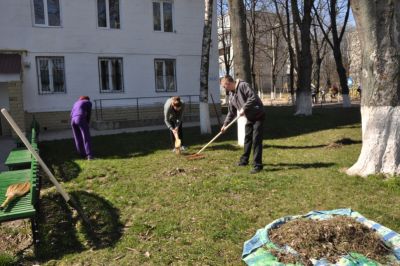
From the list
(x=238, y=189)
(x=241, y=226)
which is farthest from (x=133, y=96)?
(x=241, y=226)

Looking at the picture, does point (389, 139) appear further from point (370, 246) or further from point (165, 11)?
point (165, 11)

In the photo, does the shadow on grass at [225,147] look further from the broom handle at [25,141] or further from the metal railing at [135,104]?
the metal railing at [135,104]

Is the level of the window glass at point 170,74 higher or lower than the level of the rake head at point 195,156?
higher

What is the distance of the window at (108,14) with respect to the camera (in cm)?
1800

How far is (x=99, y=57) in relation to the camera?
18.0m

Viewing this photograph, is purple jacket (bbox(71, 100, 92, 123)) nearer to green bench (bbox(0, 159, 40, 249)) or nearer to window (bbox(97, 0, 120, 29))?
green bench (bbox(0, 159, 40, 249))

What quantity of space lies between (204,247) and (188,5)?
673 inches

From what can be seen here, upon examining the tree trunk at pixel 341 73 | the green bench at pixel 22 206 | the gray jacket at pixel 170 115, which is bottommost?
the green bench at pixel 22 206

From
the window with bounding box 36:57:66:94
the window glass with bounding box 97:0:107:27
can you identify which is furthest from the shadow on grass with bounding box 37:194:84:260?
the window glass with bounding box 97:0:107:27

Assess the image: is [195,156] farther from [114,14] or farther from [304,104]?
[114,14]

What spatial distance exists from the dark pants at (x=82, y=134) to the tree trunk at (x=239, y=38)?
12.4 ft

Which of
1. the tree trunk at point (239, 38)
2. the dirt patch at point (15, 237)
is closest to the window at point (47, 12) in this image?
the tree trunk at point (239, 38)

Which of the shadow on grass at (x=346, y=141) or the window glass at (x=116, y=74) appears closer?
the shadow on grass at (x=346, y=141)

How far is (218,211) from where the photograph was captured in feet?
17.8
